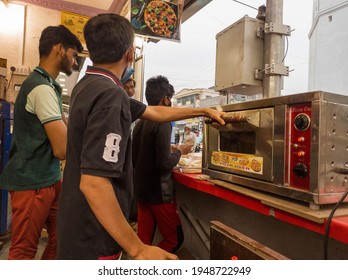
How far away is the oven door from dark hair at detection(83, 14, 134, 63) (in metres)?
0.64

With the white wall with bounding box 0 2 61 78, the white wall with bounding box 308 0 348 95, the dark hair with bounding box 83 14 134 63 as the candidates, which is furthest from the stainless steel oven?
the white wall with bounding box 308 0 348 95

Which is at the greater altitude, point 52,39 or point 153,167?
point 52,39

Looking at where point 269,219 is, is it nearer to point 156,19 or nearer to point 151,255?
point 151,255

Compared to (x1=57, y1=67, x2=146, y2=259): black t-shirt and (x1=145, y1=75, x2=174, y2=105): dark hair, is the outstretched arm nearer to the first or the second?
(x1=57, y1=67, x2=146, y2=259): black t-shirt

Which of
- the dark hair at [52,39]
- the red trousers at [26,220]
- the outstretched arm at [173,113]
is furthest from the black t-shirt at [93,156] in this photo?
the dark hair at [52,39]

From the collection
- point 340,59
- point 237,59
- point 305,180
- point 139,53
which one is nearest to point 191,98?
point 340,59

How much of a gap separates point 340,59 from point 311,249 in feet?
18.1

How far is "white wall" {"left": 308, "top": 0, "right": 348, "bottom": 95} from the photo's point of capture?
5.36m

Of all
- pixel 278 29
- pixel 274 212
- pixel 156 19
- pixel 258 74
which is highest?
pixel 156 19

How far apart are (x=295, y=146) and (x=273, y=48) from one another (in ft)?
3.45

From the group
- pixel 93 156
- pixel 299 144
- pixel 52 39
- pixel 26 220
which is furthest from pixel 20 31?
pixel 299 144

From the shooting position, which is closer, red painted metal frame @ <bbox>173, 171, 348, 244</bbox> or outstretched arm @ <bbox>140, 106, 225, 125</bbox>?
red painted metal frame @ <bbox>173, 171, 348, 244</bbox>

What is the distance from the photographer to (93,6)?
464cm

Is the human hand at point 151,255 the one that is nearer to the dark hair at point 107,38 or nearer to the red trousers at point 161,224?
the dark hair at point 107,38
